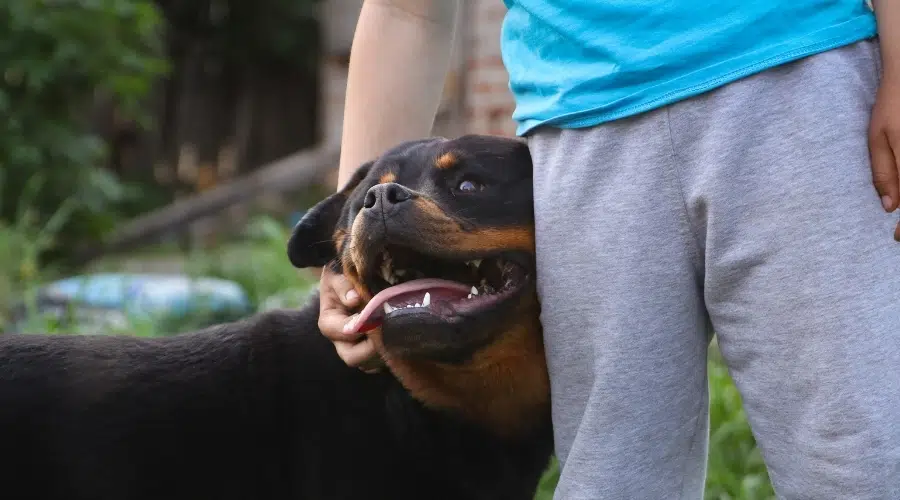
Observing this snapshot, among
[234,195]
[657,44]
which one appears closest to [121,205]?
[234,195]

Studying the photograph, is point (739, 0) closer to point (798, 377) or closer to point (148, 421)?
point (798, 377)

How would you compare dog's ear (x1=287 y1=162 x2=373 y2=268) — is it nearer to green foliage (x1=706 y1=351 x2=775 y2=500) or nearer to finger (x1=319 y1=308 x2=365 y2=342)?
finger (x1=319 y1=308 x2=365 y2=342)

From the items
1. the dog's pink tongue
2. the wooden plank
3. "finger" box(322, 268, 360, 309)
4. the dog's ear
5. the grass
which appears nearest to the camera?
the dog's pink tongue

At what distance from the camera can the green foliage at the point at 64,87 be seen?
6.18 meters

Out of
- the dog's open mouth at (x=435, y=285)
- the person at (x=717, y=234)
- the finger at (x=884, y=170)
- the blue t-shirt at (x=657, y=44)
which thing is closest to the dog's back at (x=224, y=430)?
the dog's open mouth at (x=435, y=285)

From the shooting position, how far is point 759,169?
1.54 m

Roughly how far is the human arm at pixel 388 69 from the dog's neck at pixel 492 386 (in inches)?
6.5

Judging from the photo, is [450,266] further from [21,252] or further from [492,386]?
[21,252]

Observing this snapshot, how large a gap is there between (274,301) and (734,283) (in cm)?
378

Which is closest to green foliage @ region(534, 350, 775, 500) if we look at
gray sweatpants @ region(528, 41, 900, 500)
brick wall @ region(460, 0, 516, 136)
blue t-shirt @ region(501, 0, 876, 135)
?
gray sweatpants @ region(528, 41, 900, 500)

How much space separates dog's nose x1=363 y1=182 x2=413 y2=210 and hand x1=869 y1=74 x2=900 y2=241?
95 centimetres

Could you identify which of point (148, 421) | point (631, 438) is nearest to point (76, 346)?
point (148, 421)

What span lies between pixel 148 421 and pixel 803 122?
154 centimetres

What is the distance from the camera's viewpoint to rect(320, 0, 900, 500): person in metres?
1.49
